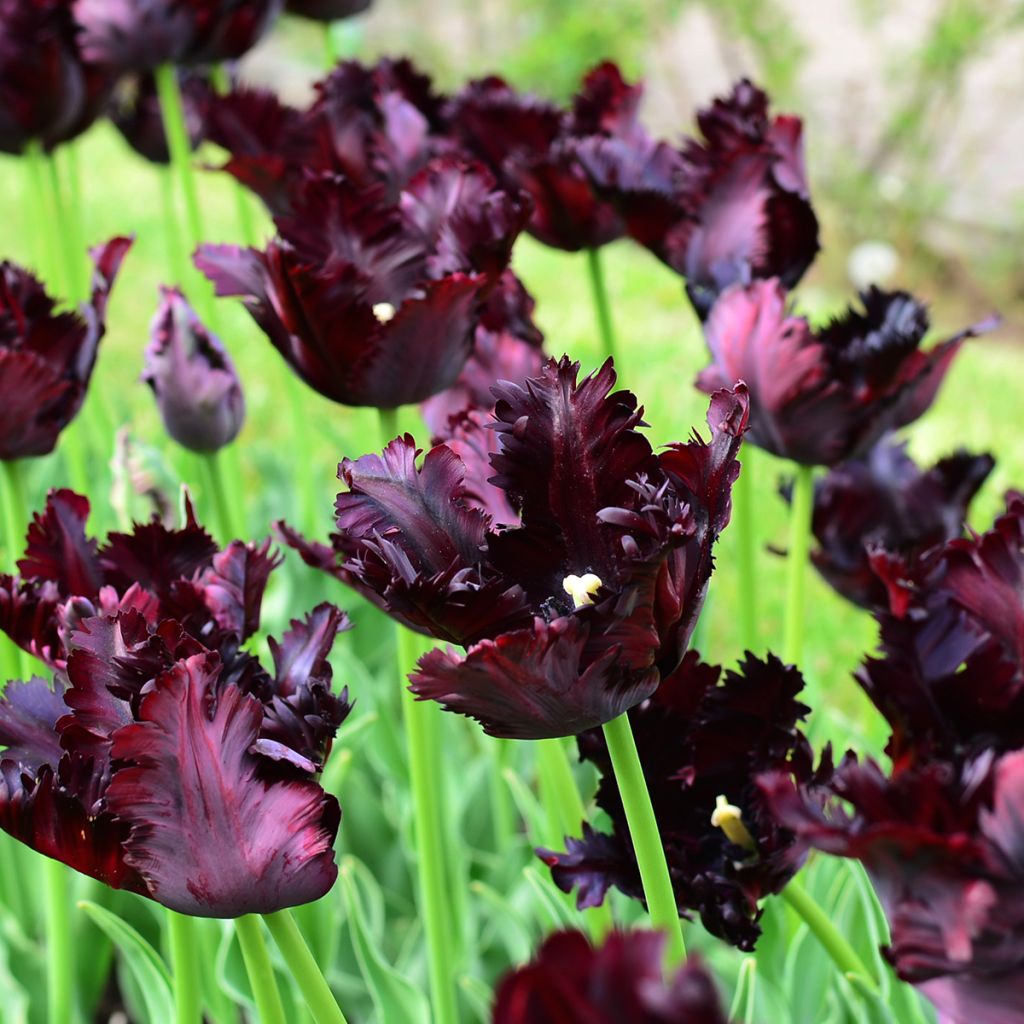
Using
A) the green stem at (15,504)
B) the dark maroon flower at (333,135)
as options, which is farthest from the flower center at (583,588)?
the dark maroon flower at (333,135)

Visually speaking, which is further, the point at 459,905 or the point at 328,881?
the point at 459,905

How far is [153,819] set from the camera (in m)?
0.65

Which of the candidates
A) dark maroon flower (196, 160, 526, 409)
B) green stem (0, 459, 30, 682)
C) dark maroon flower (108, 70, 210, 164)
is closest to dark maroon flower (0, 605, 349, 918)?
dark maroon flower (196, 160, 526, 409)

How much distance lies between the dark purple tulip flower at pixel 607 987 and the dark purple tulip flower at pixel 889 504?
96 centimetres

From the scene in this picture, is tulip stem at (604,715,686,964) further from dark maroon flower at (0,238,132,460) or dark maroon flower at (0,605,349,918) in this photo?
dark maroon flower at (0,238,132,460)

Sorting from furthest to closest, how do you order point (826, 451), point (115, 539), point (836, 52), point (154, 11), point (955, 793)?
point (836, 52) → point (154, 11) → point (826, 451) → point (115, 539) → point (955, 793)

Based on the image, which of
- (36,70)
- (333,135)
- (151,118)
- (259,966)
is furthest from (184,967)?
(151,118)

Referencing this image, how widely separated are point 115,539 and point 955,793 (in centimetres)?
52

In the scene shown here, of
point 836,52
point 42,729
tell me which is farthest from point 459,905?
point 836,52

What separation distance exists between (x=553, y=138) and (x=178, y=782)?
966mm

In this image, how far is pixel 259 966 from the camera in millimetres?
736

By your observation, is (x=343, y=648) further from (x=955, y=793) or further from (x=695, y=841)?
(x=955, y=793)

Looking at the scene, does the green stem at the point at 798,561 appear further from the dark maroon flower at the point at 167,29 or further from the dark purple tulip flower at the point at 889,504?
the dark maroon flower at the point at 167,29

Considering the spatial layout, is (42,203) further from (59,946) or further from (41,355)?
(59,946)
